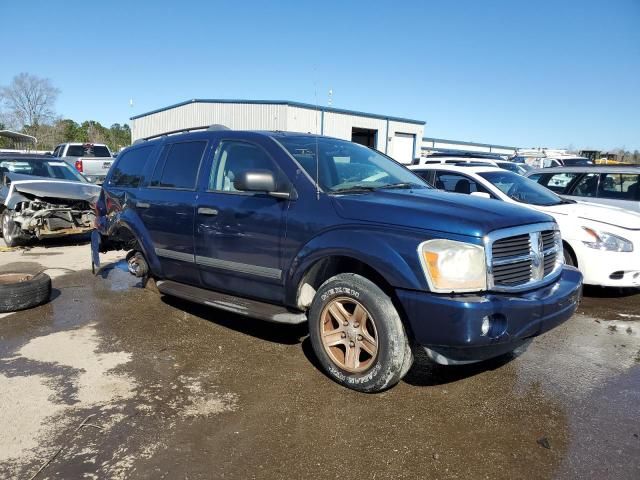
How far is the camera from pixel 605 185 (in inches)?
309

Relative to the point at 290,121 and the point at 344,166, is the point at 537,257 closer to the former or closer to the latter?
the point at 344,166

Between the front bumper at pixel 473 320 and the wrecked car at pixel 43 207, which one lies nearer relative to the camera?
the front bumper at pixel 473 320

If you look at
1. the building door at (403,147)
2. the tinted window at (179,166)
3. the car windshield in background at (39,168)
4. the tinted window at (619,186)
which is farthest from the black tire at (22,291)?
the building door at (403,147)

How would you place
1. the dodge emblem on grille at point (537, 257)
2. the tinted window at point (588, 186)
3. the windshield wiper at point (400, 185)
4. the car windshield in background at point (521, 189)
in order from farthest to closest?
the tinted window at point (588, 186) → the car windshield in background at point (521, 189) → the windshield wiper at point (400, 185) → the dodge emblem on grille at point (537, 257)

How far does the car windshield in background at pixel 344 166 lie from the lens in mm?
4012

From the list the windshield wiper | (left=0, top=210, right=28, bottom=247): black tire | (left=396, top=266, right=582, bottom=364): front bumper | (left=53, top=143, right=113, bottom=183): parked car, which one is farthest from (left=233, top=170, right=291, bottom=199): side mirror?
(left=53, top=143, right=113, bottom=183): parked car

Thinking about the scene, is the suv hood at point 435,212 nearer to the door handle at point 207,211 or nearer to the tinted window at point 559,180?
the door handle at point 207,211

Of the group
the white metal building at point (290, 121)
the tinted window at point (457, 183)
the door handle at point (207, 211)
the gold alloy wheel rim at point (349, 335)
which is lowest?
the gold alloy wheel rim at point (349, 335)

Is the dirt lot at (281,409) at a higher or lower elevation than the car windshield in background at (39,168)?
lower

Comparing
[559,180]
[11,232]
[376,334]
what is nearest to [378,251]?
[376,334]

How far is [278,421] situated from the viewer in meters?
3.16

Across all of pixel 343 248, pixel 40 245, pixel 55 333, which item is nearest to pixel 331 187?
pixel 343 248

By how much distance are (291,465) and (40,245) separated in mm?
9133

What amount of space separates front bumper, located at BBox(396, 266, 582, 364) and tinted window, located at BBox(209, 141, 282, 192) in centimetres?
182
